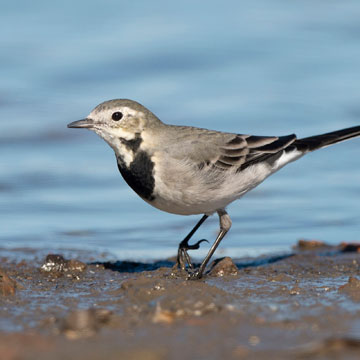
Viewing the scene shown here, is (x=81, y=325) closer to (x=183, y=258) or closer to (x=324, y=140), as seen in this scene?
(x=183, y=258)

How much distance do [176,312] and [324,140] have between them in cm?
399

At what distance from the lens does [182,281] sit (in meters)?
7.58

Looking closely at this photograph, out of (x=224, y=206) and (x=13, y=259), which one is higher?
(x=224, y=206)

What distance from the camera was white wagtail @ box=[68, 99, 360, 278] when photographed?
26.7 feet

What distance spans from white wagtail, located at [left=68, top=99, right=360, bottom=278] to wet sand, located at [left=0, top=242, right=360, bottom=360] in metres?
0.70

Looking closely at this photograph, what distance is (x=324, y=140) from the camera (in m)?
9.41

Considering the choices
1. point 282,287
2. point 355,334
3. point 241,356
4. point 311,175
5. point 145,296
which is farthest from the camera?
point 311,175

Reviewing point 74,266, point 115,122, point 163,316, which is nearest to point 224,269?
point 74,266

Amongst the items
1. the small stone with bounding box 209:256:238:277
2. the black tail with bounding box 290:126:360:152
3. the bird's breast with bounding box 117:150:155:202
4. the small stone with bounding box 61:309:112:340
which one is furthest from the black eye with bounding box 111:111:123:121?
the small stone with bounding box 61:309:112:340

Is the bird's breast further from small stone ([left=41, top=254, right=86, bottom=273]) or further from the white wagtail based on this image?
small stone ([left=41, top=254, right=86, bottom=273])

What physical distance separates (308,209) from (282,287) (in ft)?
16.1

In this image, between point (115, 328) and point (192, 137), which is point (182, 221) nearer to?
point (192, 137)

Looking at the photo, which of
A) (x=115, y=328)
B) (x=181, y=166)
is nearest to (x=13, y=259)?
(x=181, y=166)

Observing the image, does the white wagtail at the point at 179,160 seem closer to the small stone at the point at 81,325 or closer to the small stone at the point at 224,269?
the small stone at the point at 224,269
